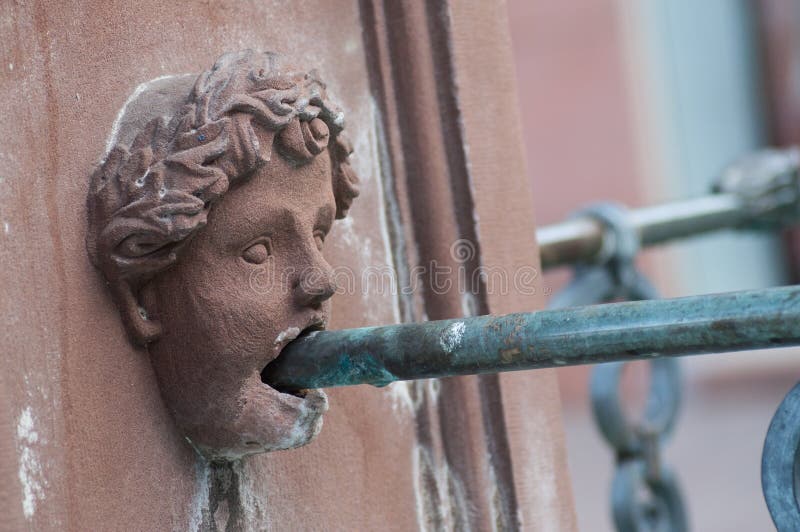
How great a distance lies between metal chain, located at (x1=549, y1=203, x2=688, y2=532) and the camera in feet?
4.63

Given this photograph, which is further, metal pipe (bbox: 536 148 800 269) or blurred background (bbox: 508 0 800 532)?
blurred background (bbox: 508 0 800 532)

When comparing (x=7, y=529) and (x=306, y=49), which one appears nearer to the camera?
(x=7, y=529)

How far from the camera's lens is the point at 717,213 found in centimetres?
165

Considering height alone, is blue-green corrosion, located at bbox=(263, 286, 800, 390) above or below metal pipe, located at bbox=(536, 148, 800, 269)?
below

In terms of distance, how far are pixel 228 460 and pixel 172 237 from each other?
182mm

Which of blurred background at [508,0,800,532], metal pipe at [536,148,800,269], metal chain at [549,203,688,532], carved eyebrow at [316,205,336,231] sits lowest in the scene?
metal chain at [549,203,688,532]

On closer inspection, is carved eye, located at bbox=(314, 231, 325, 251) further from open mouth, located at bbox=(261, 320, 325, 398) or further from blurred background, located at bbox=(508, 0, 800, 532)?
blurred background, located at bbox=(508, 0, 800, 532)

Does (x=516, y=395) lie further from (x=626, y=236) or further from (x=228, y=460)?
(x=626, y=236)

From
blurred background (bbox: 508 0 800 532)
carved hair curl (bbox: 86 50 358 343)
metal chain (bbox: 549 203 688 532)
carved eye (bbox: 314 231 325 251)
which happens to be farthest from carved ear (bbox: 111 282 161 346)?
blurred background (bbox: 508 0 800 532)

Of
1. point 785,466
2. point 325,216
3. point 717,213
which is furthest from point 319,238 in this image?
point 717,213

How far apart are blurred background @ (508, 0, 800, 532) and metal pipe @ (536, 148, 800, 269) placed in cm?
300

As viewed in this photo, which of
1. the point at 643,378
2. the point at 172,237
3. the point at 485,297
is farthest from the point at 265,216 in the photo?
the point at 643,378

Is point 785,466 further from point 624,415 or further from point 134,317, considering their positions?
point 624,415

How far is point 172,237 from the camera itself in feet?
2.29
